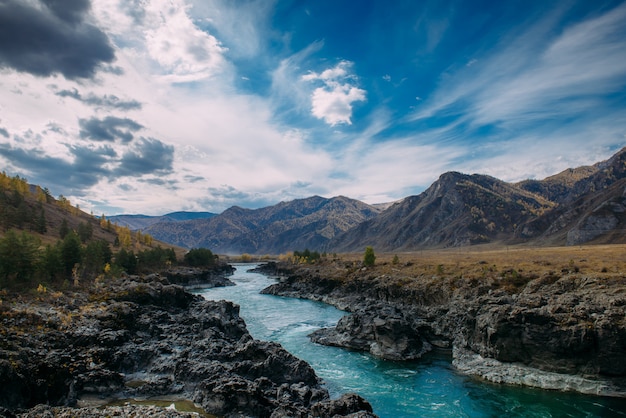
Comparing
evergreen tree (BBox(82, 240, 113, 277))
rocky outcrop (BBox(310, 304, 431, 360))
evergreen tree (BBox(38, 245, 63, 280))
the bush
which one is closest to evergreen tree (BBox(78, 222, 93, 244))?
the bush

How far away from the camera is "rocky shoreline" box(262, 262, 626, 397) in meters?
36.0

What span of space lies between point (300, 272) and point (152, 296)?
7572cm

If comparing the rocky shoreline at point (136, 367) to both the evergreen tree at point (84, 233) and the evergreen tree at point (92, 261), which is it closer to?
the evergreen tree at point (92, 261)

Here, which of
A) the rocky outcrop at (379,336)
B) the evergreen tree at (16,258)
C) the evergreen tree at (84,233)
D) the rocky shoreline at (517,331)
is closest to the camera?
A: the rocky shoreline at (517,331)

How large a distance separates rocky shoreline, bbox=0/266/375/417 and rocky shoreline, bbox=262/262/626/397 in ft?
59.2

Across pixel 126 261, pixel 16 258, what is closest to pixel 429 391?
pixel 16 258

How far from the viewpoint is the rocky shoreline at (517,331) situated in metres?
36.0

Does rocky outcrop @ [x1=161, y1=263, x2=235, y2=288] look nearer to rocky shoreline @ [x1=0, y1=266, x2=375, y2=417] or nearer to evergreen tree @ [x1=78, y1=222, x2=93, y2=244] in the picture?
evergreen tree @ [x1=78, y1=222, x2=93, y2=244]

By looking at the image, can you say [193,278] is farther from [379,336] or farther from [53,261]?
[379,336]

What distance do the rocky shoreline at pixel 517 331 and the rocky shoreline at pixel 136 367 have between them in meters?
18.1

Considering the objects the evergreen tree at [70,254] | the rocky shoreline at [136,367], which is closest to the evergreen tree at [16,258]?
the rocky shoreline at [136,367]

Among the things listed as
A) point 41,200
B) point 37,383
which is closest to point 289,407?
point 37,383

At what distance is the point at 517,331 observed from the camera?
41.0 meters

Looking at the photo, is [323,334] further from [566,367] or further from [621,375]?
[621,375]
